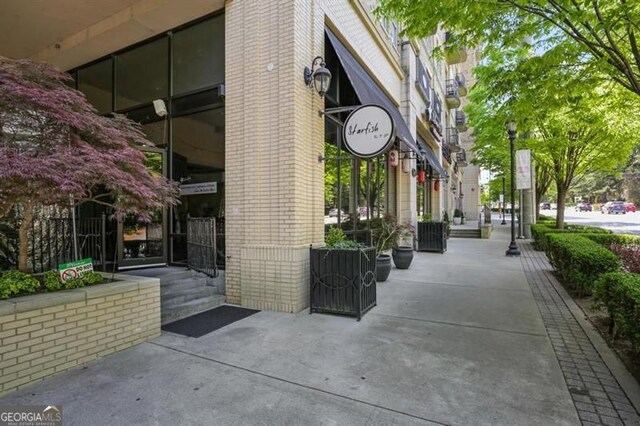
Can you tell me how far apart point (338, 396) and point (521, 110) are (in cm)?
662

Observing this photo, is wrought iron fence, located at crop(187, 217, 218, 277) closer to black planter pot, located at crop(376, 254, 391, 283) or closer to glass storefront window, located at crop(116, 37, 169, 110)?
glass storefront window, located at crop(116, 37, 169, 110)

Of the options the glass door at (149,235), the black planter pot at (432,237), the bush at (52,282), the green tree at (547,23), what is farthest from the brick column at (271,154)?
the black planter pot at (432,237)

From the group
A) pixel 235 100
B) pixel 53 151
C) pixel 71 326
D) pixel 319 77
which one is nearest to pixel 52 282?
pixel 71 326

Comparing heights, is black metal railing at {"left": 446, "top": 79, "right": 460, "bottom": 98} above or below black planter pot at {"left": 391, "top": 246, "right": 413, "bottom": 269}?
above

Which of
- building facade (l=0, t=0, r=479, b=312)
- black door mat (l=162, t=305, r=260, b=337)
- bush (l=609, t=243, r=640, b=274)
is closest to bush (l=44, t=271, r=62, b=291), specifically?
black door mat (l=162, t=305, r=260, b=337)

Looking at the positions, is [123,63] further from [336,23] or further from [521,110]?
[521,110]

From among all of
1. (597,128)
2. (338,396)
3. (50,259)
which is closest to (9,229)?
(50,259)

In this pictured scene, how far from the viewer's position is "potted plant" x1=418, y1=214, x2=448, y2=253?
43.1 feet

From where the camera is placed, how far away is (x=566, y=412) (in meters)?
2.88

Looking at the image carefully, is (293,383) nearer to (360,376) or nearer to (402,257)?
A: (360,376)

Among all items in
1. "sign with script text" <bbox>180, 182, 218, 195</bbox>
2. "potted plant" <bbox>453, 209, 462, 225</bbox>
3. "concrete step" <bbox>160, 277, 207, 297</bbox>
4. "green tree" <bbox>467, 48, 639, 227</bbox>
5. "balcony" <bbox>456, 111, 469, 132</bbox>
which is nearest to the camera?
"concrete step" <bbox>160, 277, 207, 297</bbox>

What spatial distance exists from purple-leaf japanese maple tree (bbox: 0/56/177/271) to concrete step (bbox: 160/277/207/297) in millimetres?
1934

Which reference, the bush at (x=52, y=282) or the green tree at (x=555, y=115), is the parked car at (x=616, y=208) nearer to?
the green tree at (x=555, y=115)

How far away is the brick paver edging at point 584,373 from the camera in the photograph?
2.87m
